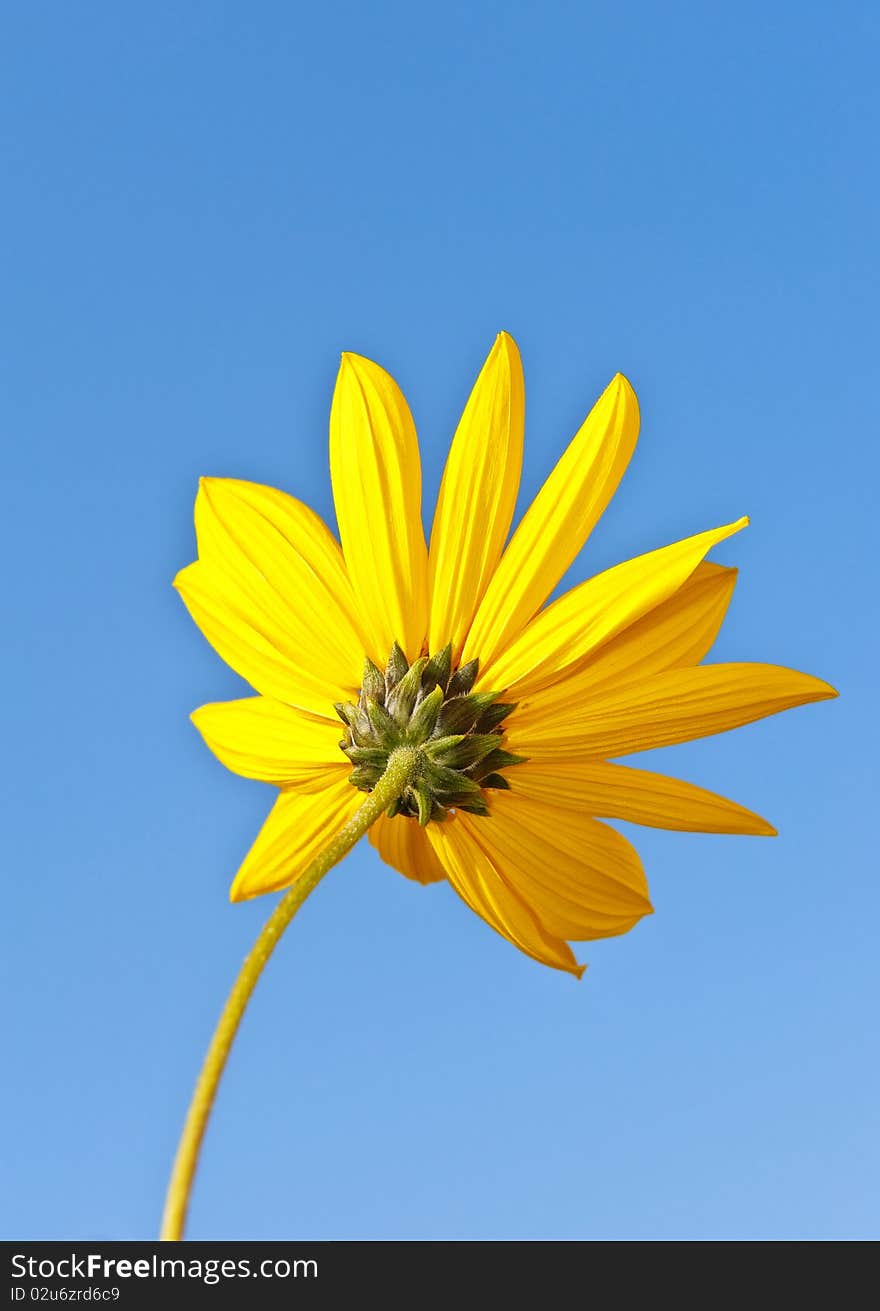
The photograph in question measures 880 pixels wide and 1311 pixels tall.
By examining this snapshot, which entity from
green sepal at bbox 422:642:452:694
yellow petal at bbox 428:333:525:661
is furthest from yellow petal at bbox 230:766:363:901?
yellow petal at bbox 428:333:525:661

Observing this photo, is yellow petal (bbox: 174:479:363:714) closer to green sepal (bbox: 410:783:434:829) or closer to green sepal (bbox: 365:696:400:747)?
green sepal (bbox: 365:696:400:747)

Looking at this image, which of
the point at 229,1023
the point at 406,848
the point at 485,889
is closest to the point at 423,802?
the point at 485,889

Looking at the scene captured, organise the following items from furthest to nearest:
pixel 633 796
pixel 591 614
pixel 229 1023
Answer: pixel 633 796 < pixel 591 614 < pixel 229 1023

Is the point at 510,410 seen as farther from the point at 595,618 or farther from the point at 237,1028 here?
the point at 237,1028

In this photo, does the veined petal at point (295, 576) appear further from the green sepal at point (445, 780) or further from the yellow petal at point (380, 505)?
the green sepal at point (445, 780)

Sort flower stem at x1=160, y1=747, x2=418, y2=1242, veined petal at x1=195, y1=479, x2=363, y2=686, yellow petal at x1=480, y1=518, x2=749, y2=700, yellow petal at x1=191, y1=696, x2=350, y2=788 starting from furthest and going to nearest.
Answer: yellow petal at x1=191, y1=696, x2=350, y2=788
veined petal at x1=195, y1=479, x2=363, y2=686
yellow petal at x1=480, y1=518, x2=749, y2=700
flower stem at x1=160, y1=747, x2=418, y2=1242

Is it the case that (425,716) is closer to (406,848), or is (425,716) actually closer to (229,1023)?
(406,848)
